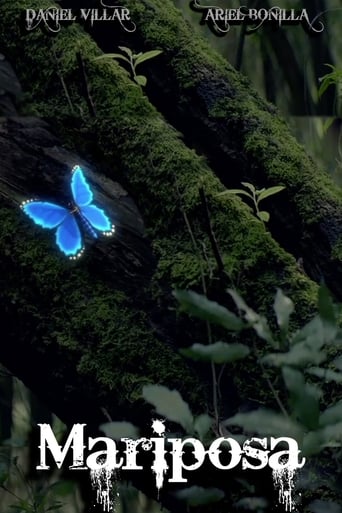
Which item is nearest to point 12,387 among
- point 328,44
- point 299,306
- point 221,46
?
point 221,46

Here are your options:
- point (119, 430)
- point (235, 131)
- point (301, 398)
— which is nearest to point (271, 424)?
point (301, 398)

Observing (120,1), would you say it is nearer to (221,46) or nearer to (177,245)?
(177,245)

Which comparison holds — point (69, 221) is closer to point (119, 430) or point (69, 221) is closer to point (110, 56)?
point (110, 56)

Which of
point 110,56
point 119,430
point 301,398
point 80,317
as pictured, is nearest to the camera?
point 301,398

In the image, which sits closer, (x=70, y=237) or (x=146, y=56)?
(x=70, y=237)

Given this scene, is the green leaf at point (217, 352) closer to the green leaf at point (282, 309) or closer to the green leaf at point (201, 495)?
the green leaf at point (282, 309)

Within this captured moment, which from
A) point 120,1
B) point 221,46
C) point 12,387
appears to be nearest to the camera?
point 120,1
